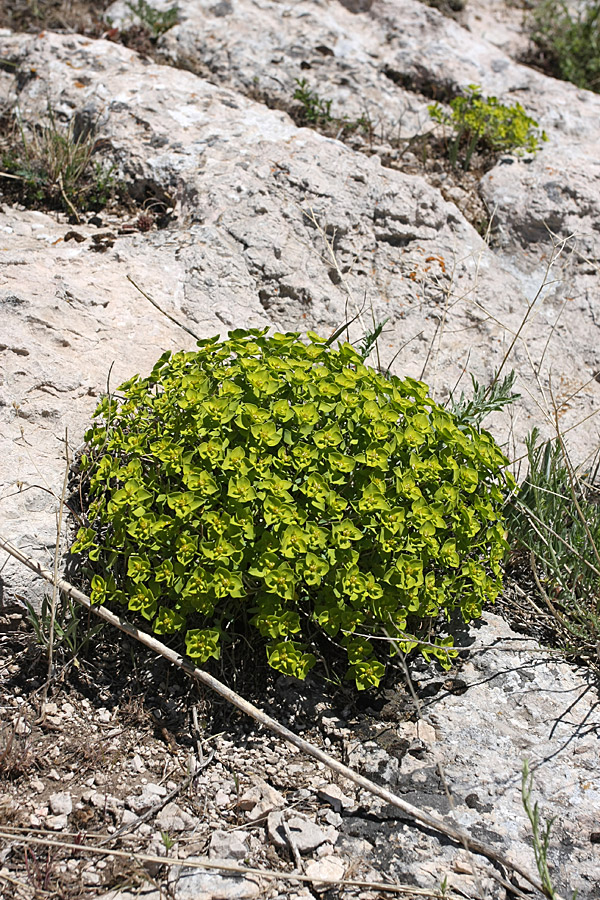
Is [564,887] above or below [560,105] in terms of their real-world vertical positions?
below

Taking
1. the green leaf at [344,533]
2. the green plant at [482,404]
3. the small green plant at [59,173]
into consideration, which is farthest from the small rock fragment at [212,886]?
the small green plant at [59,173]

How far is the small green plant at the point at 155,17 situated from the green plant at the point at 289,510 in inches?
140

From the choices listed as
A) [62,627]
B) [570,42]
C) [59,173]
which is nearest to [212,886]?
[62,627]

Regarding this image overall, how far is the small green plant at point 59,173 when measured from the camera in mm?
4168

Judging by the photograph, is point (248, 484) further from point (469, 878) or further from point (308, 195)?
point (308, 195)

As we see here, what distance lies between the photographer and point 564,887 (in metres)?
2.16

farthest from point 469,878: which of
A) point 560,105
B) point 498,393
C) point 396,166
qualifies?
point 560,105

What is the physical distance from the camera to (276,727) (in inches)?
93.7

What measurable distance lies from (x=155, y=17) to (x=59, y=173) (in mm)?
1823

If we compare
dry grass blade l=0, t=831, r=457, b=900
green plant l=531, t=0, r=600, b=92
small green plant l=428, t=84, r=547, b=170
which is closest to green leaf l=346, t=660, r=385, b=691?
dry grass blade l=0, t=831, r=457, b=900

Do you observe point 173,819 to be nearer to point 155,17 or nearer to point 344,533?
point 344,533

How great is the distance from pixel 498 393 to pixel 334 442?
3.65 ft

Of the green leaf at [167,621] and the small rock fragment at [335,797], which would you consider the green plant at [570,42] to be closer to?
the green leaf at [167,621]

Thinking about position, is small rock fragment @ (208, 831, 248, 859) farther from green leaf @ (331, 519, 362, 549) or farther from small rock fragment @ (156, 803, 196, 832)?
green leaf @ (331, 519, 362, 549)
